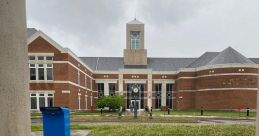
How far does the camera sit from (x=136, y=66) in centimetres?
6625

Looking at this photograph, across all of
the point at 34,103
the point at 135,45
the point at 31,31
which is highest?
the point at 135,45

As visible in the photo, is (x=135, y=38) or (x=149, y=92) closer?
(x=149, y=92)

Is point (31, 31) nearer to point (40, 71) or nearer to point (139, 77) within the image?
point (40, 71)

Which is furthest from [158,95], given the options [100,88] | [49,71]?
[49,71]

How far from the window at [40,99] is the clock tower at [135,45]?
31.4 m

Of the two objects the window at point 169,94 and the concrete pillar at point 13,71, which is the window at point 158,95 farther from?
the concrete pillar at point 13,71

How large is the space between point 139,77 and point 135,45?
8787mm

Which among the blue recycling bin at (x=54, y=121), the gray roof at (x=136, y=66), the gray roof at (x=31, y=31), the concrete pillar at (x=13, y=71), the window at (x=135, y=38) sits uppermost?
the window at (x=135, y=38)

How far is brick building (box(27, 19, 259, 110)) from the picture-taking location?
3709 cm

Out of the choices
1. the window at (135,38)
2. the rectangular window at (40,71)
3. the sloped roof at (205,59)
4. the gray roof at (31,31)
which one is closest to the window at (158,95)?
the sloped roof at (205,59)

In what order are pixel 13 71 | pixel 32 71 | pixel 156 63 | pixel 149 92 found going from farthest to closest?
pixel 156 63 < pixel 149 92 < pixel 32 71 < pixel 13 71

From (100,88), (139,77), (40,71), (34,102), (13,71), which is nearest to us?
(13,71)

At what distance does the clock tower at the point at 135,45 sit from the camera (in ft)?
219

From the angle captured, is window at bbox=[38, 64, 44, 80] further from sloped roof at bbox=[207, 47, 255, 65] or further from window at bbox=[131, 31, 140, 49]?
window at bbox=[131, 31, 140, 49]
